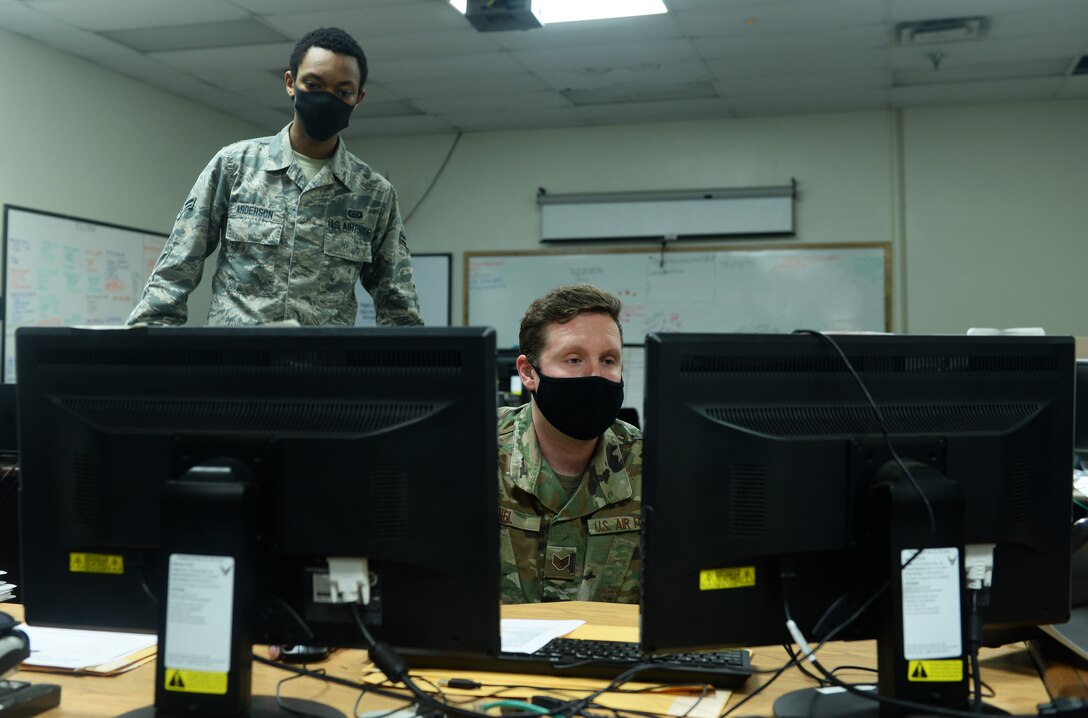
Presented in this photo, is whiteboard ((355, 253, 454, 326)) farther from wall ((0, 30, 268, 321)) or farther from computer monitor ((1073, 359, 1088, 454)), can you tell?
computer monitor ((1073, 359, 1088, 454))

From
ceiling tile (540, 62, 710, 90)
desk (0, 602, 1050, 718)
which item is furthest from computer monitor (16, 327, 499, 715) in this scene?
ceiling tile (540, 62, 710, 90)

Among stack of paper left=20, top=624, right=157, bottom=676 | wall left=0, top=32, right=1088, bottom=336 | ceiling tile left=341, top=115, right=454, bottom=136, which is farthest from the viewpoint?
ceiling tile left=341, top=115, right=454, bottom=136

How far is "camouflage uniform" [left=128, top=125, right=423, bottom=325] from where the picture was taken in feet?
7.42

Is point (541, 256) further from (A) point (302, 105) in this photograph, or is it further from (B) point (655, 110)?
(A) point (302, 105)

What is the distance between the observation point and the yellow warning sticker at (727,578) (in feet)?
3.30

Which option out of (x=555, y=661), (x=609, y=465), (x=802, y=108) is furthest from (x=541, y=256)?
(x=555, y=661)

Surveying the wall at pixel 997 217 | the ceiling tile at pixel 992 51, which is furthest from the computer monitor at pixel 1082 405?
the wall at pixel 997 217

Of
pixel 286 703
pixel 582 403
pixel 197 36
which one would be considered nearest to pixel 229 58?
pixel 197 36

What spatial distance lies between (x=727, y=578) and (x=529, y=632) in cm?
43

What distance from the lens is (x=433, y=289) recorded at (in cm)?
600

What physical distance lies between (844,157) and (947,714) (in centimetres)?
485

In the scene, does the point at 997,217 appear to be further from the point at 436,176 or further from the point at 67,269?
the point at 67,269

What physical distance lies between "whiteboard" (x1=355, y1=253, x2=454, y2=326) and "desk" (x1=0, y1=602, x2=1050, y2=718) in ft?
15.6

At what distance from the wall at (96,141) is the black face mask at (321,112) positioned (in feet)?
8.14
